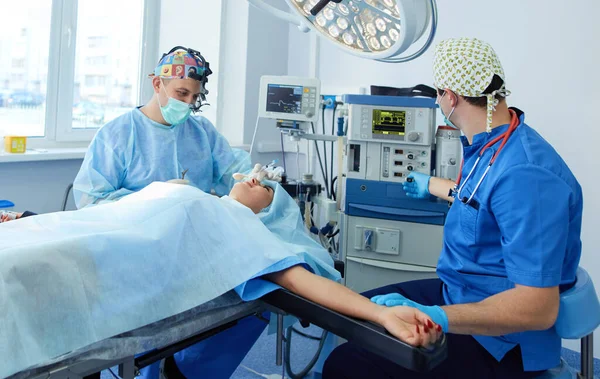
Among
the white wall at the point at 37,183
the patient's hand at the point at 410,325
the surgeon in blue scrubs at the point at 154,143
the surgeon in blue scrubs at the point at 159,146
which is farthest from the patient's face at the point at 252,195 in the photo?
the white wall at the point at 37,183

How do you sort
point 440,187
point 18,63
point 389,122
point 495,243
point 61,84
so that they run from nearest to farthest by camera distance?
point 495,243 → point 440,187 → point 389,122 → point 18,63 → point 61,84

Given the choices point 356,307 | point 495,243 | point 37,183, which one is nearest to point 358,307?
→ point 356,307

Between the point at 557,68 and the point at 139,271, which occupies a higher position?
the point at 557,68

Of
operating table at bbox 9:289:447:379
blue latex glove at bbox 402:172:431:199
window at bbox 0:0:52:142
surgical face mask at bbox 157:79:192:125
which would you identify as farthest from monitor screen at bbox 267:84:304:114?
operating table at bbox 9:289:447:379

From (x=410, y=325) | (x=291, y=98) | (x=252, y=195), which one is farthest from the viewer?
(x=291, y=98)

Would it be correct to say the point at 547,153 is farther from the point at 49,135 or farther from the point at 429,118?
the point at 49,135

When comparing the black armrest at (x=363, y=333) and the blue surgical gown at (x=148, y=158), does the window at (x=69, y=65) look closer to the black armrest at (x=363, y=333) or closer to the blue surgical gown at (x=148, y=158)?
the blue surgical gown at (x=148, y=158)

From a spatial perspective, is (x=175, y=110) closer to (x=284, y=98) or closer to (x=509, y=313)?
(x=284, y=98)

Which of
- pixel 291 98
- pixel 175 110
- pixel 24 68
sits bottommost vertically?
pixel 175 110

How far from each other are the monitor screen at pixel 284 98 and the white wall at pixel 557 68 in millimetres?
989

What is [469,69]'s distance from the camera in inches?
56.2

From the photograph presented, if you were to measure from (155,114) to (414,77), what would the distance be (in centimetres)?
150

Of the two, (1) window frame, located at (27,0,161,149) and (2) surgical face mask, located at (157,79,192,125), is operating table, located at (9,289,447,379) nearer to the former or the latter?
(2) surgical face mask, located at (157,79,192,125)

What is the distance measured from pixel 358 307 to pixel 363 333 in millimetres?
112
